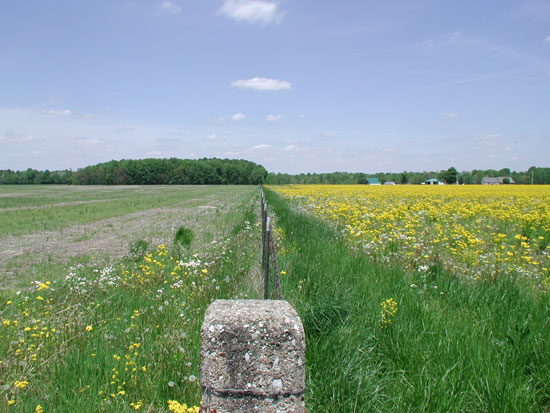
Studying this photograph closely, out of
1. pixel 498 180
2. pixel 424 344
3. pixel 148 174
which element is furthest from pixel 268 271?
pixel 148 174

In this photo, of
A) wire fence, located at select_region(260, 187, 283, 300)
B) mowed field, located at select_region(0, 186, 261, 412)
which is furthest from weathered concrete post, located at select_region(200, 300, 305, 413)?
wire fence, located at select_region(260, 187, 283, 300)

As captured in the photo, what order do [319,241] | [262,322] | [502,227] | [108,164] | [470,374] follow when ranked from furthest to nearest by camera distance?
1. [108,164]
2. [502,227]
3. [319,241]
4. [470,374]
5. [262,322]

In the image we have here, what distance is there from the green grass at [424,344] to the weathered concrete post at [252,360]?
1.15m

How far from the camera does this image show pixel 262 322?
4.90 ft

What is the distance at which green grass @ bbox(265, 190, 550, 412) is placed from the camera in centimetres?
254

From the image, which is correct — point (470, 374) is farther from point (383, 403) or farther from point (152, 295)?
point (152, 295)

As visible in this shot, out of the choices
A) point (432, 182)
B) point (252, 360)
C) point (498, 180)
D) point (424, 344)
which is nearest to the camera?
point (252, 360)

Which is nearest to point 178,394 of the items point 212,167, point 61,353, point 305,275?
point 61,353

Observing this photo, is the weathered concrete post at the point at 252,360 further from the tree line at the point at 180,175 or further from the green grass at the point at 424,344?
the tree line at the point at 180,175

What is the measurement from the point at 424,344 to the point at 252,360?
219 cm

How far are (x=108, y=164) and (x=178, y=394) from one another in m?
149

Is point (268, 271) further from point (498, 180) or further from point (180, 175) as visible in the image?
point (180, 175)

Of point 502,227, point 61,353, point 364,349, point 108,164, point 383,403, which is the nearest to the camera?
point 383,403

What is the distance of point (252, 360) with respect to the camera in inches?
59.3
